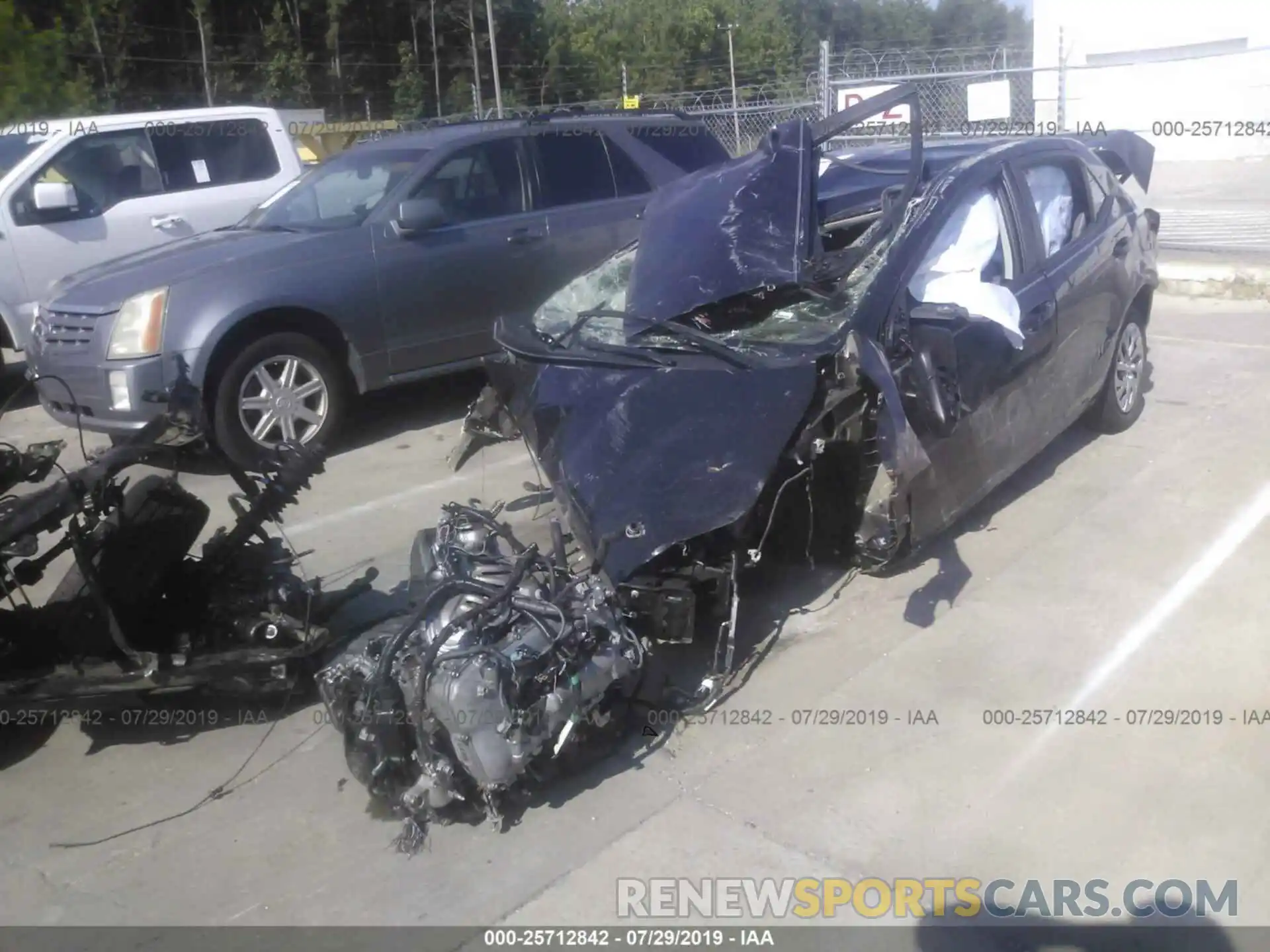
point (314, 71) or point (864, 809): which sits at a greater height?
point (314, 71)

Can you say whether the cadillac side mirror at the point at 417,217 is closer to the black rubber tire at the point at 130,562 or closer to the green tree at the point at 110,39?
the black rubber tire at the point at 130,562

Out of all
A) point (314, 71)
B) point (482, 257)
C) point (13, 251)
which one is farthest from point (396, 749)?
point (314, 71)

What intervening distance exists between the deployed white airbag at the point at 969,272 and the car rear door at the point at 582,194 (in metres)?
3.16

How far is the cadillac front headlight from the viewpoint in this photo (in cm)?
689

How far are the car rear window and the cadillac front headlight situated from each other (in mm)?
3576

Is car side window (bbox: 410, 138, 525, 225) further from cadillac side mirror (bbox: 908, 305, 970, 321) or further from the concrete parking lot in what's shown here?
cadillac side mirror (bbox: 908, 305, 970, 321)

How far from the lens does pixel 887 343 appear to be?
461 centimetres

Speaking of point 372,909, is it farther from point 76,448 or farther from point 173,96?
point 173,96

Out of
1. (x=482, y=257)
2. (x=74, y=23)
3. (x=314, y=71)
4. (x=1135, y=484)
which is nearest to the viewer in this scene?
(x=1135, y=484)

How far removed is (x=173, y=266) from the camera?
7.20 metres

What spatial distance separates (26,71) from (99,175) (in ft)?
15.1

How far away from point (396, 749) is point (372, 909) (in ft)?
1.63

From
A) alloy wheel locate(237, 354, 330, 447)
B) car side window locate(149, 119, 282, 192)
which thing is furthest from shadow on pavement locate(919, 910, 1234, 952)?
car side window locate(149, 119, 282, 192)

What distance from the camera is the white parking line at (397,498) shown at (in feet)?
20.8
